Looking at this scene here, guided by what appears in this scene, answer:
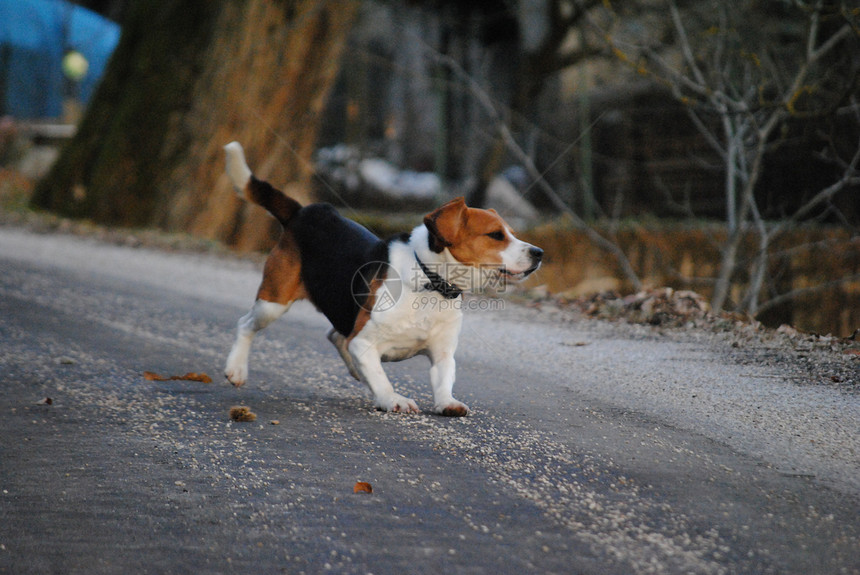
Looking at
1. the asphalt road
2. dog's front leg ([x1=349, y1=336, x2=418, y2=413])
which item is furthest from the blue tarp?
dog's front leg ([x1=349, y1=336, x2=418, y2=413])

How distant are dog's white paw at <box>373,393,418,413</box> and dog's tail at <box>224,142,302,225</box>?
124 centimetres

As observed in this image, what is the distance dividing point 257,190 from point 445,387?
1567mm

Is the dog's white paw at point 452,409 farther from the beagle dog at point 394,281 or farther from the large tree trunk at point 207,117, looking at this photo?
the large tree trunk at point 207,117

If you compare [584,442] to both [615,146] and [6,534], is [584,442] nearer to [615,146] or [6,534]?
[6,534]

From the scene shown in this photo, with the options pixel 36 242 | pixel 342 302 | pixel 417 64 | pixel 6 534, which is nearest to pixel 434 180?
pixel 417 64

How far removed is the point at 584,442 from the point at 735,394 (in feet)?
3.53

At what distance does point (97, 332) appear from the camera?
597cm

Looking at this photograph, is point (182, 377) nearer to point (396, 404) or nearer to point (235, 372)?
Result: point (235, 372)

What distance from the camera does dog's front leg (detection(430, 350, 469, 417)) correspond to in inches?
160

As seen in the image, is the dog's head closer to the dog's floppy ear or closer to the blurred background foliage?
the dog's floppy ear

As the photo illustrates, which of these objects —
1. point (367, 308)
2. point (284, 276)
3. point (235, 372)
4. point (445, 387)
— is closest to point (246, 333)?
point (235, 372)

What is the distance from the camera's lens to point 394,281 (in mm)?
4012

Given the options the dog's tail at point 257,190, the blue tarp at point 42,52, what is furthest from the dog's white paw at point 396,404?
the blue tarp at point 42,52

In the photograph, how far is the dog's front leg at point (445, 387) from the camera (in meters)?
4.06
